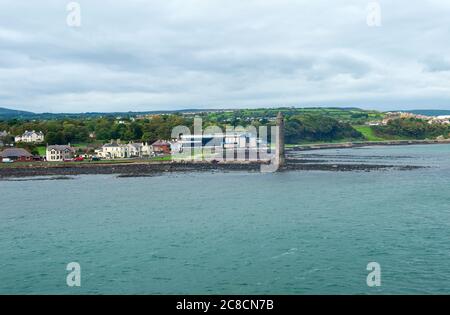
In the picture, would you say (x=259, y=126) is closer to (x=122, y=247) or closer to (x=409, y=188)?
(x=409, y=188)

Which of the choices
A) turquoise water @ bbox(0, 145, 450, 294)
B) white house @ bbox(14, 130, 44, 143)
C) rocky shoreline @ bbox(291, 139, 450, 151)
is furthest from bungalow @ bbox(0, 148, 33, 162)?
rocky shoreline @ bbox(291, 139, 450, 151)

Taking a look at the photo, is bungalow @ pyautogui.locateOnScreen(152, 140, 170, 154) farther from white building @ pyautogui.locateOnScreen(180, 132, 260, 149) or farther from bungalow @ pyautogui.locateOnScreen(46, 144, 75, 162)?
bungalow @ pyautogui.locateOnScreen(46, 144, 75, 162)

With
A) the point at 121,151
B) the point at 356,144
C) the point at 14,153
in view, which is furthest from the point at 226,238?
the point at 356,144

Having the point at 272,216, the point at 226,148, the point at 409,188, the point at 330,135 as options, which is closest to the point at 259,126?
the point at 330,135

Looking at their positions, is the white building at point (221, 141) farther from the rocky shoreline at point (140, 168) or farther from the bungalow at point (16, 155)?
the bungalow at point (16, 155)

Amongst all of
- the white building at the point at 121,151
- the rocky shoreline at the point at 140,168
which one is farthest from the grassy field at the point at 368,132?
the rocky shoreline at the point at 140,168

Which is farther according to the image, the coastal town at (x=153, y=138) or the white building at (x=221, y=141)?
the white building at (x=221, y=141)

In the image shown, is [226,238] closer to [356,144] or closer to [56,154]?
[56,154]
